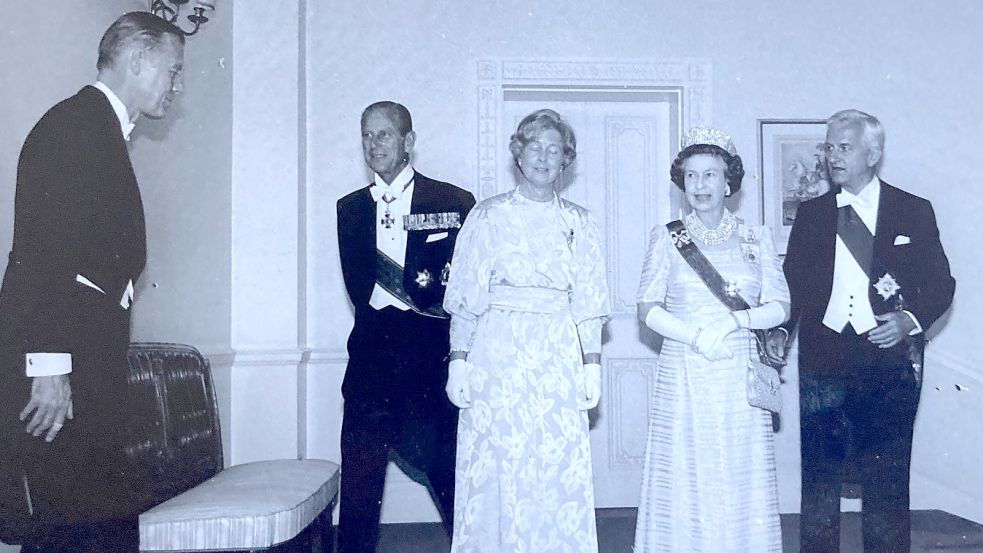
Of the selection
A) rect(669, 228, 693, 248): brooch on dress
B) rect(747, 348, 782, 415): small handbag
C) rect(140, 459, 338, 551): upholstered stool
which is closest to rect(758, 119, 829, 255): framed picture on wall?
rect(669, 228, 693, 248): brooch on dress

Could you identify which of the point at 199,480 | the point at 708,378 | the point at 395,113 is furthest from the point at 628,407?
the point at 199,480

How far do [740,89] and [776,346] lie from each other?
212 cm

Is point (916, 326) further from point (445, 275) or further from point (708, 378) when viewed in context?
point (445, 275)

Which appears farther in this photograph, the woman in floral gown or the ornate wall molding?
the ornate wall molding

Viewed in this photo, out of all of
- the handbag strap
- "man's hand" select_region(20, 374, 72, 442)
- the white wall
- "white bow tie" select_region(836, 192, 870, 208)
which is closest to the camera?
"man's hand" select_region(20, 374, 72, 442)

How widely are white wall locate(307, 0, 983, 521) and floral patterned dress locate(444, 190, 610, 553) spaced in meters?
1.70

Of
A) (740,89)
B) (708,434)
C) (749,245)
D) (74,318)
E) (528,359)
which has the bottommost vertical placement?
(708,434)

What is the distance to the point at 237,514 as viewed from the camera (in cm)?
263

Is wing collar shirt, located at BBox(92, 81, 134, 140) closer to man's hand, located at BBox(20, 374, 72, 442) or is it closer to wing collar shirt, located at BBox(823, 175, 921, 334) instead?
man's hand, located at BBox(20, 374, 72, 442)

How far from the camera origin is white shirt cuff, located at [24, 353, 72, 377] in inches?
82.8

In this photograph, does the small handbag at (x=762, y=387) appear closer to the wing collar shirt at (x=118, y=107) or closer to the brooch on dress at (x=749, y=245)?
the brooch on dress at (x=749, y=245)

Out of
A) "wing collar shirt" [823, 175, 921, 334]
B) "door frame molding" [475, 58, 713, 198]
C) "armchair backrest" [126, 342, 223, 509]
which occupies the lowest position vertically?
"armchair backrest" [126, 342, 223, 509]

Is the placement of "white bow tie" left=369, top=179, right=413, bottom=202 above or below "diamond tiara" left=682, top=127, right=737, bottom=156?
below

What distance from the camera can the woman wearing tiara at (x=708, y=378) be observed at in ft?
9.20
